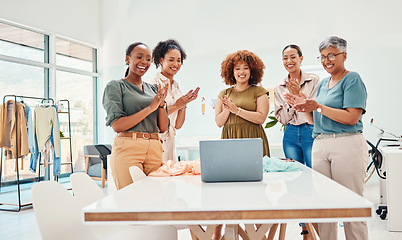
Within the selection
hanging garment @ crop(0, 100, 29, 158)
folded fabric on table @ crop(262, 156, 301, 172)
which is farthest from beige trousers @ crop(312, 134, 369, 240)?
hanging garment @ crop(0, 100, 29, 158)

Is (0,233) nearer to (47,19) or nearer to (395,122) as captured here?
(47,19)

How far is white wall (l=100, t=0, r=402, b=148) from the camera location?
6.42 m

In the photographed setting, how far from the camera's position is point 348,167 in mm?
2223

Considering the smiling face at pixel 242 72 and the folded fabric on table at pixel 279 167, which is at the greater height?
the smiling face at pixel 242 72

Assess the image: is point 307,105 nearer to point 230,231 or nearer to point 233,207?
point 230,231

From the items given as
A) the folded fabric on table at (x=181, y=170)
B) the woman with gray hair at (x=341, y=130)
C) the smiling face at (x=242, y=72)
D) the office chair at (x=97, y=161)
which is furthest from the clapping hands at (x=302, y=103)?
the office chair at (x=97, y=161)

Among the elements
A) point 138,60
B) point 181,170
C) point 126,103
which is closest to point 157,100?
point 126,103

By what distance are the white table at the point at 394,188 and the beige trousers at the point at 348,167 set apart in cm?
124

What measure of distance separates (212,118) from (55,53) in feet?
11.5

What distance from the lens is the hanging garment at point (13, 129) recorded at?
196 inches

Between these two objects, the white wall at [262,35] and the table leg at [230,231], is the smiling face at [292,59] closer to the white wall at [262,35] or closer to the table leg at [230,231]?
the table leg at [230,231]

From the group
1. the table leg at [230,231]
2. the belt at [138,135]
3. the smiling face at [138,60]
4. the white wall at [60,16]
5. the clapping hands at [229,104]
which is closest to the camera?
the table leg at [230,231]

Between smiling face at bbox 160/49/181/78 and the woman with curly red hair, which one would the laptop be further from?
smiling face at bbox 160/49/181/78

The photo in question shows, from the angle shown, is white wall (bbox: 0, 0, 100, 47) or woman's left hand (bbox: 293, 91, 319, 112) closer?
woman's left hand (bbox: 293, 91, 319, 112)
